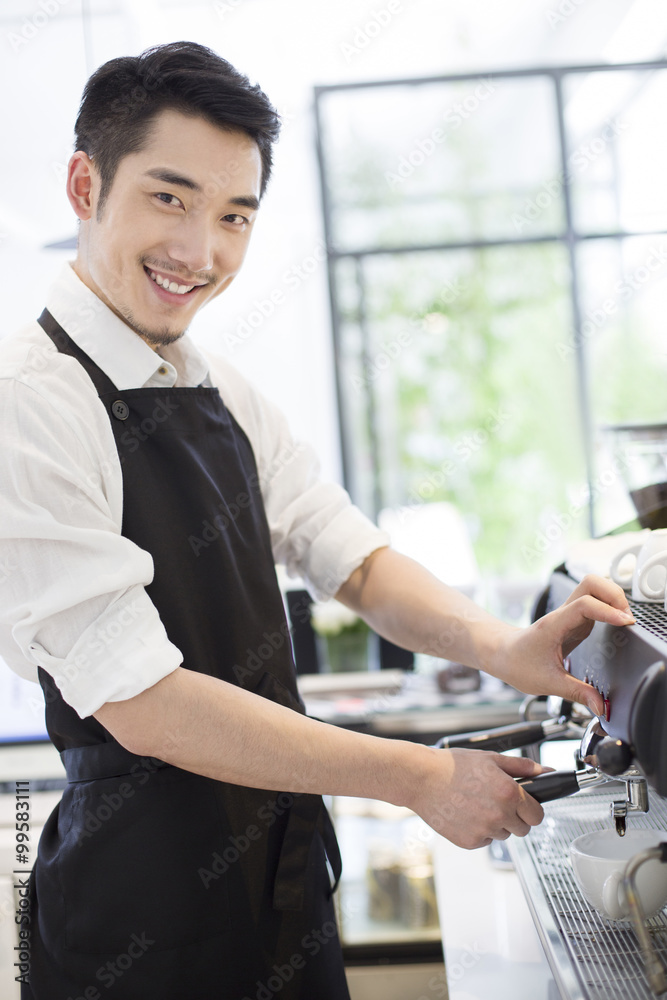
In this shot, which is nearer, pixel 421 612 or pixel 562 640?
pixel 562 640

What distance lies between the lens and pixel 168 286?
3.58 ft

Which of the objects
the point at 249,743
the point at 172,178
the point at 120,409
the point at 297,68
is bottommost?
the point at 249,743

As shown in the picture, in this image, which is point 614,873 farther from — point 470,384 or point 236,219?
point 470,384

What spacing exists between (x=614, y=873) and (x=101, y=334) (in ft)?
2.75

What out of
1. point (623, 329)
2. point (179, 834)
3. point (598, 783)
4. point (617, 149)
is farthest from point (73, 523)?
point (617, 149)

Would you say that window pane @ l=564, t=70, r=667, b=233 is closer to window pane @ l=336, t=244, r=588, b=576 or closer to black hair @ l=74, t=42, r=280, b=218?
window pane @ l=336, t=244, r=588, b=576

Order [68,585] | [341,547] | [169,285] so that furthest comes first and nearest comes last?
1. [341,547]
2. [169,285]
3. [68,585]

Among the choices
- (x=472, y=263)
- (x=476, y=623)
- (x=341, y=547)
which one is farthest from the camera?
(x=472, y=263)

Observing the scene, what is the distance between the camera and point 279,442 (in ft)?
4.50

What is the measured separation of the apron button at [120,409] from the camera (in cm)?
105

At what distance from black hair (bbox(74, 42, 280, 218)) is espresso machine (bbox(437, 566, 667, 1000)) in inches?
28.1

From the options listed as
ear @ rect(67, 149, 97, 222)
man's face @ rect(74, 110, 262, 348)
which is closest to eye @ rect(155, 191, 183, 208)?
man's face @ rect(74, 110, 262, 348)

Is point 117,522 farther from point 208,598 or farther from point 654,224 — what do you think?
point 654,224

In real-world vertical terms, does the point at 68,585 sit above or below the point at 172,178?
below
